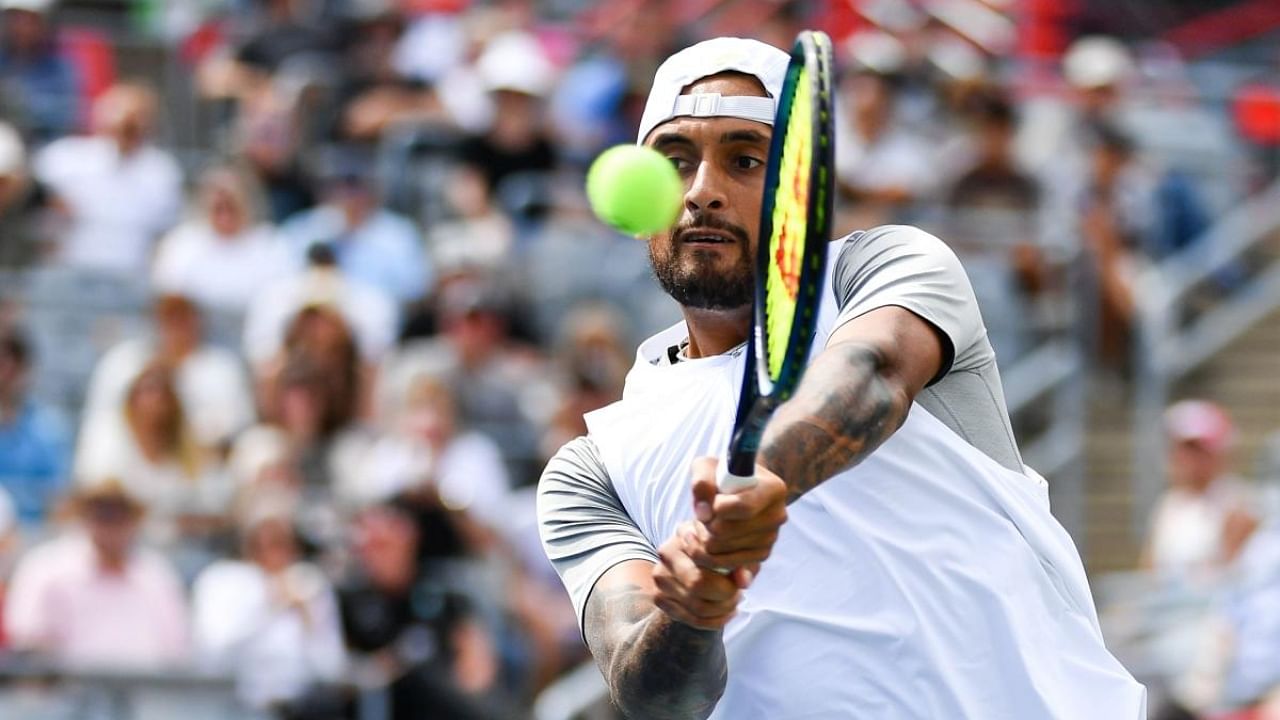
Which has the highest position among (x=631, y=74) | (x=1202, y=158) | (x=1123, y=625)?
(x=631, y=74)

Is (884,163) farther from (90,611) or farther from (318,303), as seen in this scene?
(90,611)

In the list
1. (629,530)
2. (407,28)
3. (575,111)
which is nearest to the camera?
(629,530)

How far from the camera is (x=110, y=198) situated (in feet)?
36.6

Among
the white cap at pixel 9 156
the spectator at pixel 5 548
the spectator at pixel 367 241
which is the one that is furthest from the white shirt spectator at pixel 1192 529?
the white cap at pixel 9 156

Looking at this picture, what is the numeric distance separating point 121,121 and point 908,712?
8.63 m

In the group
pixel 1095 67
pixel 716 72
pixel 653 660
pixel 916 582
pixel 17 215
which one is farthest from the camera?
pixel 1095 67

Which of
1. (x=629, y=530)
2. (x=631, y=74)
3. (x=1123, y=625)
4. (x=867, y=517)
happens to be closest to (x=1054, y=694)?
(x=867, y=517)

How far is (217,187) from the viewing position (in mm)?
10797

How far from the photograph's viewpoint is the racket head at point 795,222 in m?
3.01

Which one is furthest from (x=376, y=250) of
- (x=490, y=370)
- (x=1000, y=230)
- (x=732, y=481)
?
(x=732, y=481)

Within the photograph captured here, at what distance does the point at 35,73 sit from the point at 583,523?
9.47 metres

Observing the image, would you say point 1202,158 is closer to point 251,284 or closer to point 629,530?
point 251,284

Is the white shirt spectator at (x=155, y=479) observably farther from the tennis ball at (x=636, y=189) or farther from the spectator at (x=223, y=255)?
the tennis ball at (x=636, y=189)

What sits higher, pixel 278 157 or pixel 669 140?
pixel 669 140
